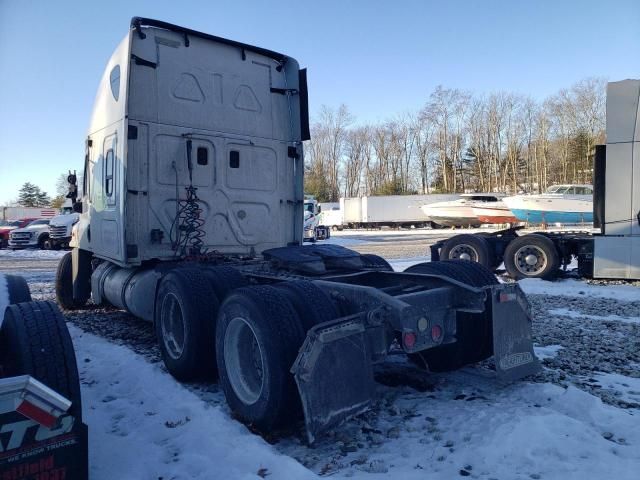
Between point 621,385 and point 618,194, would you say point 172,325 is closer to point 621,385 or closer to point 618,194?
point 621,385

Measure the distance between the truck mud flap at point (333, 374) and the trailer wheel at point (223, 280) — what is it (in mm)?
1739

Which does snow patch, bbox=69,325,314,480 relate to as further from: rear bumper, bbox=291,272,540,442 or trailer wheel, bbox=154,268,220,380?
rear bumper, bbox=291,272,540,442

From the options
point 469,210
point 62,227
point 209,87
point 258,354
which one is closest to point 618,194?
point 209,87

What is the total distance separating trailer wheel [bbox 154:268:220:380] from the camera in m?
4.52

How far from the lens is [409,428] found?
3566 mm

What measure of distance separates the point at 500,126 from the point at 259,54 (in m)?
64.9

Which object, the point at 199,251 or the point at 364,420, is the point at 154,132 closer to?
the point at 199,251

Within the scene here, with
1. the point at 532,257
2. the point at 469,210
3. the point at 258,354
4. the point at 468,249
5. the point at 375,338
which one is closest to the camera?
the point at 375,338

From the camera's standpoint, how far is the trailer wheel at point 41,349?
113 inches

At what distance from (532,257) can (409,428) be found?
907cm

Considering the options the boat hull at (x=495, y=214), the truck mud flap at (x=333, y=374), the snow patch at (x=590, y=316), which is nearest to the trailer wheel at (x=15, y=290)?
the truck mud flap at (x=333, y=374)

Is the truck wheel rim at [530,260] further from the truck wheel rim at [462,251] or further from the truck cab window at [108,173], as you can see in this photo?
the truck cab window at [108,173]

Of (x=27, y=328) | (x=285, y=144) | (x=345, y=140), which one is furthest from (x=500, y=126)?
(x=27, y=328)

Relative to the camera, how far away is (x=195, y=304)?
15.0 feet
